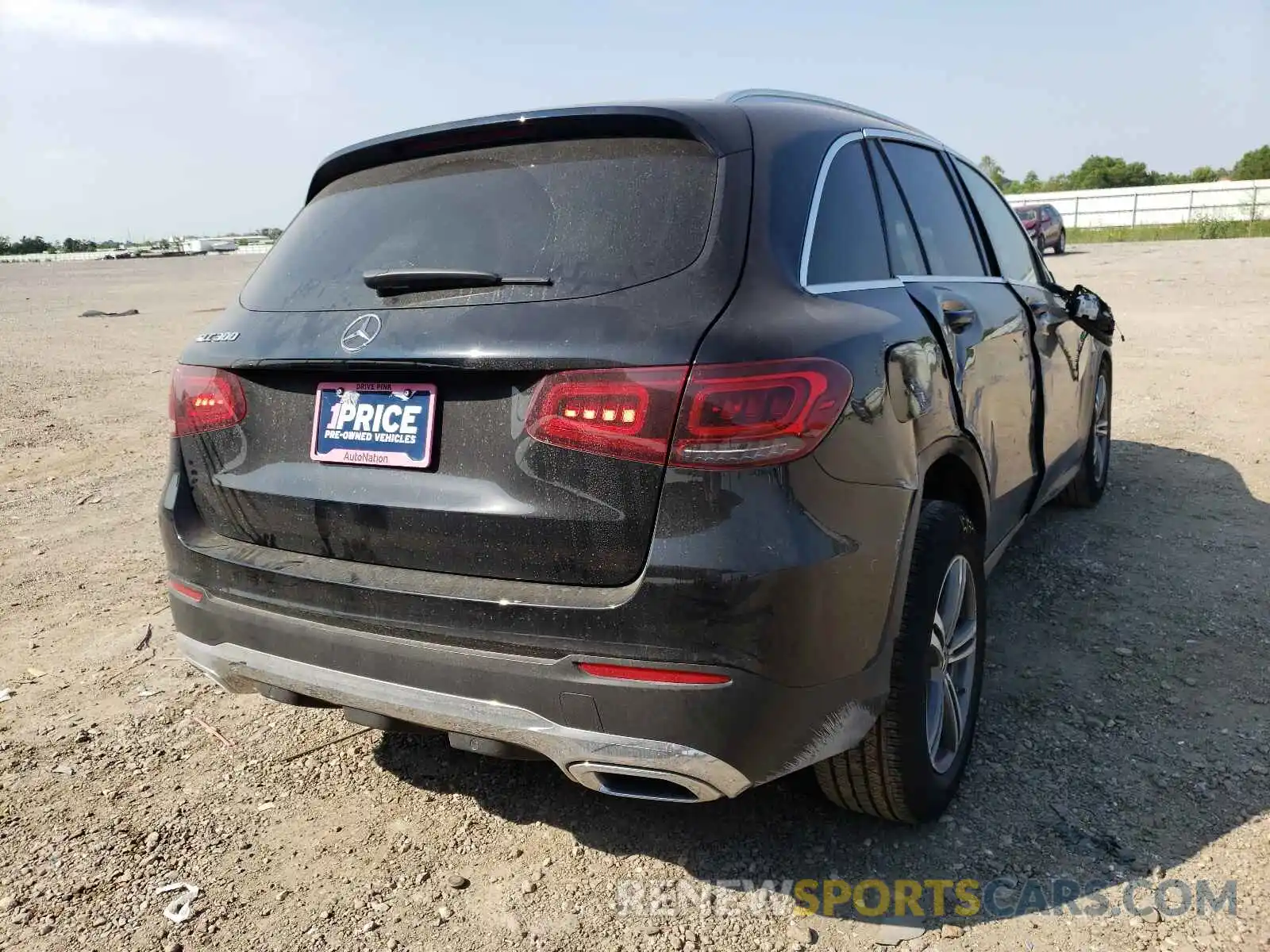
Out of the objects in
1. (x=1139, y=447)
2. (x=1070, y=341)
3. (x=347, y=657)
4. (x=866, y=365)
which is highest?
(x=866, y=365)

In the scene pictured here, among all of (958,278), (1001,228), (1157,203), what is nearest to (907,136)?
(958,278)

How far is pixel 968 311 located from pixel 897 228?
0.35 meters

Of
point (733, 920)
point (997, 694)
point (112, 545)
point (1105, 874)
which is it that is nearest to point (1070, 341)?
point (997, 694)

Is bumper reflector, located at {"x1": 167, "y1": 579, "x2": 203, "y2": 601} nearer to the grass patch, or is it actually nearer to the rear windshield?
the rear windshield

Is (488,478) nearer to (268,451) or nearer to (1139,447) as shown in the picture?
(268,451)

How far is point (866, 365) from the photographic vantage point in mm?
2131

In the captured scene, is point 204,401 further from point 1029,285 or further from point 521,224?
point 1029,285

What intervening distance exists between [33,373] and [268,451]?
986 centimetres

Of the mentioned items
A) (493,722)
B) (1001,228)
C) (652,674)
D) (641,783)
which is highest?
(1001,228)

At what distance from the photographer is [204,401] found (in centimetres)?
251

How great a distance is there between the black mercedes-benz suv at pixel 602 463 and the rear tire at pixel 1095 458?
2.74 meters

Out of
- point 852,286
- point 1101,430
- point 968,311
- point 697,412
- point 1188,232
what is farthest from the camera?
point 1188,232

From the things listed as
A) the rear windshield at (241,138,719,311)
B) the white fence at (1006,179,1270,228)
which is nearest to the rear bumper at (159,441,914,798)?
the rear windshield at (241,138,719,311)

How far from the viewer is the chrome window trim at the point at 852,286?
2.19m
